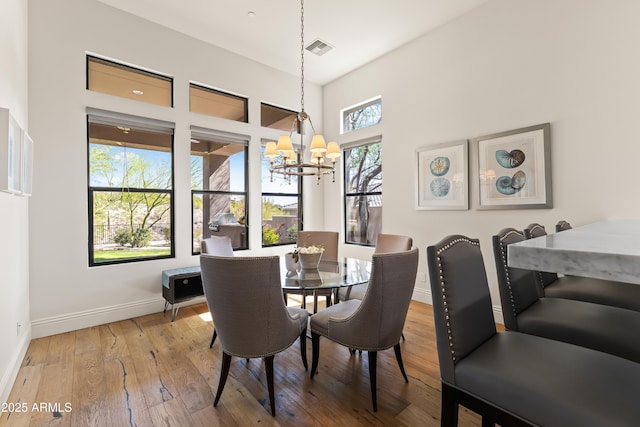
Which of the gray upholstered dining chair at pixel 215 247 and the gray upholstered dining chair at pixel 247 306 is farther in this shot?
the gray upholstered dining chair at pixel 215 247

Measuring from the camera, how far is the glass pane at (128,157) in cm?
332

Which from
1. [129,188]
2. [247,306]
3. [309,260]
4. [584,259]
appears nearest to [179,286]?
[129,188]

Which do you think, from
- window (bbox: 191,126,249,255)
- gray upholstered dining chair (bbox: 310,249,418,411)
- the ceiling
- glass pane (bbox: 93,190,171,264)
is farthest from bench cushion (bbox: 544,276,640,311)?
glass pane (bbox: 93,190,171,264)

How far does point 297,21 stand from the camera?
140 inches

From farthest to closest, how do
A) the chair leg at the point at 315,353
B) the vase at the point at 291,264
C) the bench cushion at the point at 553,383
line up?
the vase at the point at 291,264 → the chair leg at the point at 315,353 → the bench cushion at the point at 553,383

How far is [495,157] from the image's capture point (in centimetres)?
322

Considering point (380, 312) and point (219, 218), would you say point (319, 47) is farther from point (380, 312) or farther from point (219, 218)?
point (380, 312)

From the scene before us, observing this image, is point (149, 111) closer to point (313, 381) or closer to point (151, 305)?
point (151, 305)

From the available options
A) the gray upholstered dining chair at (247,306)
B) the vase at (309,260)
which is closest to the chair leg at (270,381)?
the gray upholstered dining chair at (247,306)

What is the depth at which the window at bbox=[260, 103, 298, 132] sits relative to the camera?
4.67m

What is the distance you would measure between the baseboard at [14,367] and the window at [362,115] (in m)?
4.63

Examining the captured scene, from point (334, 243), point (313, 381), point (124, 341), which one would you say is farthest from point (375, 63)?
point (124, 341)

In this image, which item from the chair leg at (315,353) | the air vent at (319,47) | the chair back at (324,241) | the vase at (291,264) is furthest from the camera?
the air vent at (319,47)

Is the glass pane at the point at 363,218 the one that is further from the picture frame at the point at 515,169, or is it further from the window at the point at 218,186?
the window at the point at 218,186
